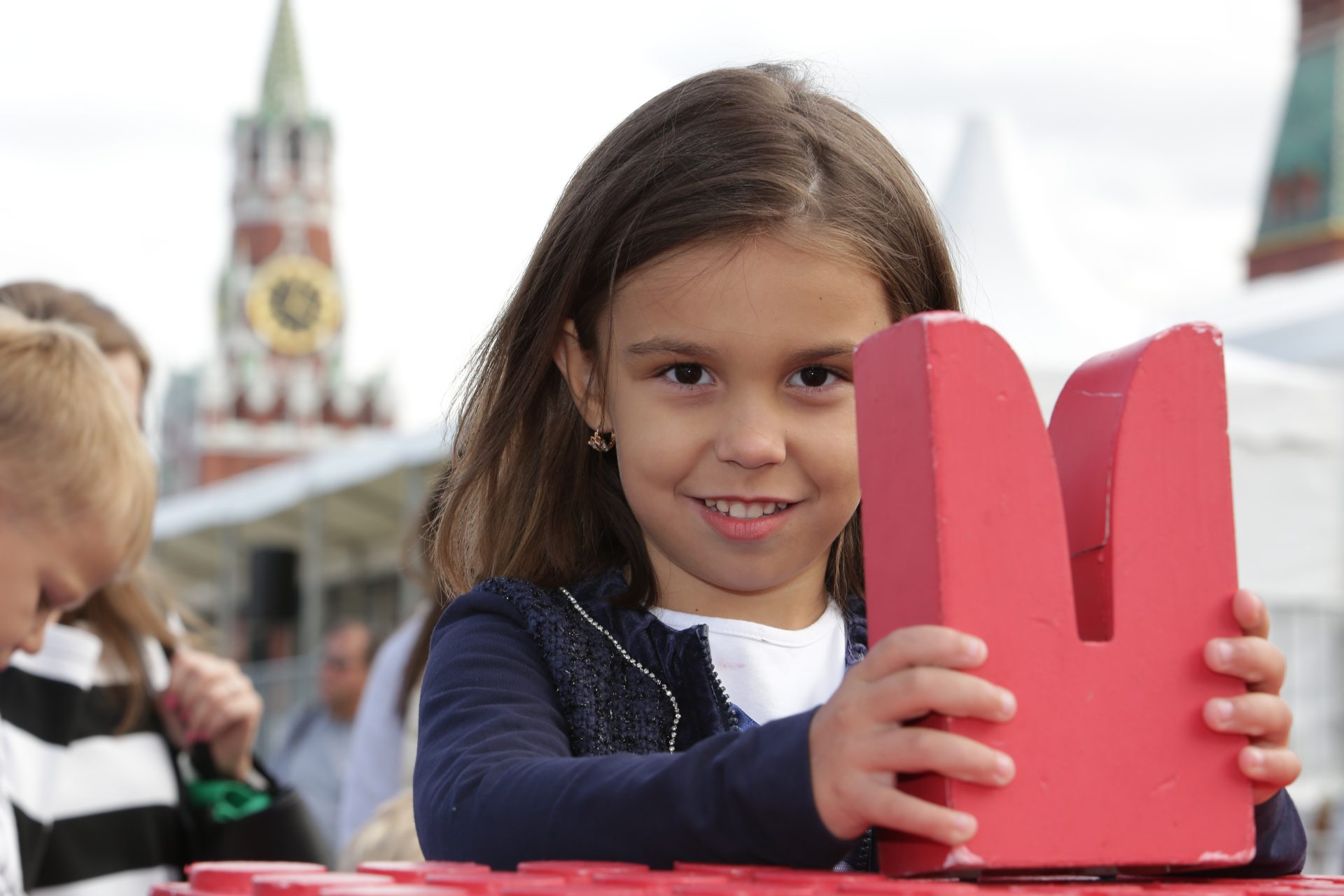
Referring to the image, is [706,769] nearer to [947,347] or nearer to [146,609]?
[947,347]

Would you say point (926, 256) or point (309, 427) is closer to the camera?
point (926, 256)

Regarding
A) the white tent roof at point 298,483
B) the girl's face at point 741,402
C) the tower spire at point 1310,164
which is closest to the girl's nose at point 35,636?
the girl's face at point 741,402

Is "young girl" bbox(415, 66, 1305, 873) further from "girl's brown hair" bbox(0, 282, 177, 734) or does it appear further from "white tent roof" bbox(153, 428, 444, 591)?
"white tent roof" bbox(153, 428, 444, 591)

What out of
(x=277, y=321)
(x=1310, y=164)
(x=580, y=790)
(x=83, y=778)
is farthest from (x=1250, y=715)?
(x=277, y=321)

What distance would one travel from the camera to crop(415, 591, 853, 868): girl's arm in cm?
73

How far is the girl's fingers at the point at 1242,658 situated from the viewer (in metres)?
0.76

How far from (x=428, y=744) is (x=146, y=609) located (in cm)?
137

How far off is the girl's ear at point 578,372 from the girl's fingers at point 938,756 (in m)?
0.57

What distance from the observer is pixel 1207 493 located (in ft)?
2.56

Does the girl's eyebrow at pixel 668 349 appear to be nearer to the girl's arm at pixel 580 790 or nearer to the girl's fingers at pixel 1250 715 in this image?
the girl's arm at pixel 580 790

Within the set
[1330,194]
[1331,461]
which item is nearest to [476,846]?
[1331,461]

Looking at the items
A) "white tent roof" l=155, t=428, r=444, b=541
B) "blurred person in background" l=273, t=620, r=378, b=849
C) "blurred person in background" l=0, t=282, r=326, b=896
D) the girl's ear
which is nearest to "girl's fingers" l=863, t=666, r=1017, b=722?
the girl's ear

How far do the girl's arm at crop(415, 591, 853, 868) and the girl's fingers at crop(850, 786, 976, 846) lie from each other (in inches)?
1.0

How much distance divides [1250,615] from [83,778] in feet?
5.30
